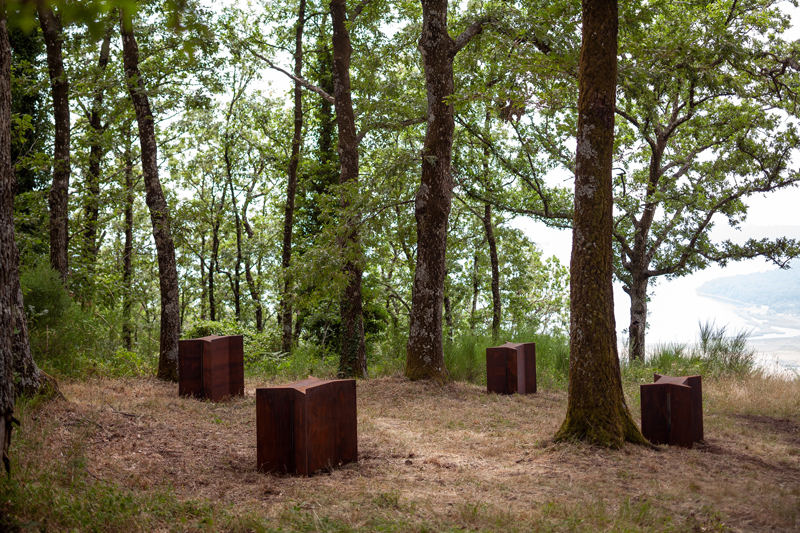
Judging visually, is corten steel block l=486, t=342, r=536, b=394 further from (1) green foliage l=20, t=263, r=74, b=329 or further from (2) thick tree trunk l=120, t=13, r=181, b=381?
(1) green foliage l=20, t=263, r=74, b=329

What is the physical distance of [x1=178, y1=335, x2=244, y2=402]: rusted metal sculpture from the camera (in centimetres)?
761

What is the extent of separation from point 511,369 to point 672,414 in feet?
10.8

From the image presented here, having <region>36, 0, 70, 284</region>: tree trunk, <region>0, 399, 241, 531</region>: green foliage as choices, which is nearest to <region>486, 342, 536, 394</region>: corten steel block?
<region>0, 399, 241, 531</region>: green foliage

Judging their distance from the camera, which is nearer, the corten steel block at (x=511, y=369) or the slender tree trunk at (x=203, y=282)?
the corten steel block at (x=511, y=369)

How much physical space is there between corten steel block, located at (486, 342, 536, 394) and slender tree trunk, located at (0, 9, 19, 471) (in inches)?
257

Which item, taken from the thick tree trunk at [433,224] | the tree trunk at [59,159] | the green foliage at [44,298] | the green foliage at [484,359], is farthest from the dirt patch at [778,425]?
the tree trunk at [59,159]

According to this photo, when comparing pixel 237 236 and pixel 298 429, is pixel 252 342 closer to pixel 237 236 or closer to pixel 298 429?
pixel 237 236

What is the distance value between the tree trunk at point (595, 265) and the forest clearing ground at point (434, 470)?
0.32 m

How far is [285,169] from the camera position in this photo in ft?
57.7

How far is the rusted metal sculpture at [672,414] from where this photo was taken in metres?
5.68

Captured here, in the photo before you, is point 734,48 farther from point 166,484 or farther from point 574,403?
point 166,484

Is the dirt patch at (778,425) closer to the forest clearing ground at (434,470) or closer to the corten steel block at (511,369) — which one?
the forest clearing ground at (434,470)

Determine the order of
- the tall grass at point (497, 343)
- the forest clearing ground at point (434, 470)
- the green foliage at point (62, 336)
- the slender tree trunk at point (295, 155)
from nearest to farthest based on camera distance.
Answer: the forest clearing ground at point (434, 470)
the green foliage at point (62, 336)
the tall grass at point (497, 343)
the slender tree trunk at point (295, 155)

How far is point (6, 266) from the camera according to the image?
3916mm
